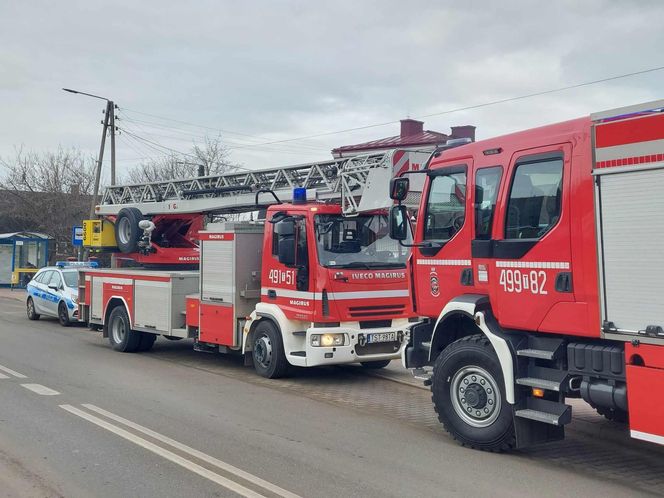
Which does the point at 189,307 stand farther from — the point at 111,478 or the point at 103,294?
the point at 111,478

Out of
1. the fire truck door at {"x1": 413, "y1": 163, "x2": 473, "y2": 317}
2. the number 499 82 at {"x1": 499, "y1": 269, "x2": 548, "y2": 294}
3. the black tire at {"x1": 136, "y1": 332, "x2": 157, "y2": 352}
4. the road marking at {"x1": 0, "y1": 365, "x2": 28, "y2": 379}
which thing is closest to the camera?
the number 499 82 at {"x1": 499, "y1": 269, "x2": 548, "y2": 294}

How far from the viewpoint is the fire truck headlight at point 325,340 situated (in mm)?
9250

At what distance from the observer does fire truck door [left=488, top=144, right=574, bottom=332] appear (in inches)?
223

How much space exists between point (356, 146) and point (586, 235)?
28693mm

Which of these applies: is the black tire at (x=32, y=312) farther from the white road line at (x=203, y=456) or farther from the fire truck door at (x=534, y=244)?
the fire truck door at (x=534, y=244)

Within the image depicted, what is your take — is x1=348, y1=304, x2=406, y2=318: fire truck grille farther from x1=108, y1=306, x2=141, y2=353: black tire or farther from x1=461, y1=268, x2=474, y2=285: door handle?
x1=108, y1=306, x2=141, y2=353: black tire

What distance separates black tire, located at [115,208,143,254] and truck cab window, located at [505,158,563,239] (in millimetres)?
9815

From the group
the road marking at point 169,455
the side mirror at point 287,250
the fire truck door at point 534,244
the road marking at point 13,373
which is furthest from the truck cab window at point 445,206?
the road marking at point 13,373

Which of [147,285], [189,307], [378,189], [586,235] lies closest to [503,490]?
[586,235]

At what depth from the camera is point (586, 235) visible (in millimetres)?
5449

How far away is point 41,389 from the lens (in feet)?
29.6

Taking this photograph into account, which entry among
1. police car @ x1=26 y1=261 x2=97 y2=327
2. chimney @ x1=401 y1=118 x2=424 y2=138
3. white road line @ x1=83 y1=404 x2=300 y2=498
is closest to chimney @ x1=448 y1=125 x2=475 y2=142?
chimney @ x1=401 y1=118 x2=424 y2=138

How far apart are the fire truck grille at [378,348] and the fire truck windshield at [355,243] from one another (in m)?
1.13

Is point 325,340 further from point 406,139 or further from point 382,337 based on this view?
point 406,139
